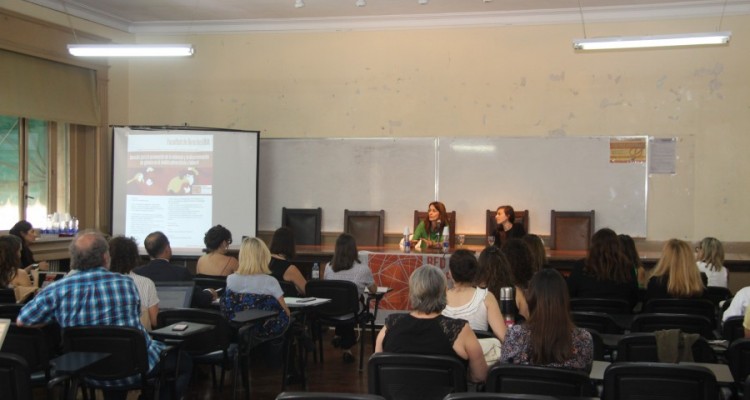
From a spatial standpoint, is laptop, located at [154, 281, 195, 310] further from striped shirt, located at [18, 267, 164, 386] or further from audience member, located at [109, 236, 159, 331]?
striped shirt, located at [18, 267, 164, 386]

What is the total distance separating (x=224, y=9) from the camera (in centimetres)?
898

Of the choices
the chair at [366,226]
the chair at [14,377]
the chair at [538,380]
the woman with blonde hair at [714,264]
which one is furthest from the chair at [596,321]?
the chair at [366,226]

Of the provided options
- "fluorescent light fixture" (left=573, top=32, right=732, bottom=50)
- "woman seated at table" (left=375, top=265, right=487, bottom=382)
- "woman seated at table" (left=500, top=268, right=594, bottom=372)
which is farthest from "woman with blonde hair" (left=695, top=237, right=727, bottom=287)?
"woman seated at table" (left=375, top=265, right=487, bottom=382)

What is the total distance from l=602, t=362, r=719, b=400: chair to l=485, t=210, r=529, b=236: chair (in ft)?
19.4

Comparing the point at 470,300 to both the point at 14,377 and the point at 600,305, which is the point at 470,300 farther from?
the point at 14,377

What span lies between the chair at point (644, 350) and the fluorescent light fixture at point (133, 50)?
5430 mm

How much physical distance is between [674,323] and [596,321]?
1.40 feet

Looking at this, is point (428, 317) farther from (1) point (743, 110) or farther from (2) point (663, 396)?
(1) point (743, 110)

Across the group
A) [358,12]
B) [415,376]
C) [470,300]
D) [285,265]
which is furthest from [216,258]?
[358,12]

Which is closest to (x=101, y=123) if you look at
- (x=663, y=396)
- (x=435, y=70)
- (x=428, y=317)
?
(x=435, y=70)

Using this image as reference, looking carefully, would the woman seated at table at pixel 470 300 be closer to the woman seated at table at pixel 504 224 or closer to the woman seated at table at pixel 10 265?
the woman seated at table at pixel 10 265

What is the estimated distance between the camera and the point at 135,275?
14.8ft

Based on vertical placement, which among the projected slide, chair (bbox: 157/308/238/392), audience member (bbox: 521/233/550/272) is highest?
the projected slide

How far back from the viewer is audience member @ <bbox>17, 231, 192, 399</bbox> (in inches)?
150
